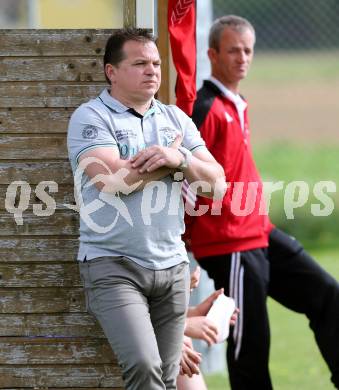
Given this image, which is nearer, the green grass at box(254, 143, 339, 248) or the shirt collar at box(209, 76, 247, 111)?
the shirt collar at box(209, 76, 247, 111)

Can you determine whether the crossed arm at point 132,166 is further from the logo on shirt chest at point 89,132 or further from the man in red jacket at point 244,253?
the man in red jacket at point 244,253

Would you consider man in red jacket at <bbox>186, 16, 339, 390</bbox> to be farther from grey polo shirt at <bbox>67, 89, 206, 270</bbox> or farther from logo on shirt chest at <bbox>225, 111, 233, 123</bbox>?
grey polo shirt at <bbox>67, 89, 206, 270</bbox>

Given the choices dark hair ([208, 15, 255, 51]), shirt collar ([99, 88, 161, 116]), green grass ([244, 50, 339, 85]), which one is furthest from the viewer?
green grass ([244, 50, 339, 85])

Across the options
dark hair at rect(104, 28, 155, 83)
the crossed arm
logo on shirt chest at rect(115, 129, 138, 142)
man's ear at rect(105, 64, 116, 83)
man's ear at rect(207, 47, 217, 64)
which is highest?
→ dark hair at rect(104, 28, 155, 83)

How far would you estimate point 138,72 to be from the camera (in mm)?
4652

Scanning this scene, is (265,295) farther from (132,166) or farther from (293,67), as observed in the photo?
(293,67)

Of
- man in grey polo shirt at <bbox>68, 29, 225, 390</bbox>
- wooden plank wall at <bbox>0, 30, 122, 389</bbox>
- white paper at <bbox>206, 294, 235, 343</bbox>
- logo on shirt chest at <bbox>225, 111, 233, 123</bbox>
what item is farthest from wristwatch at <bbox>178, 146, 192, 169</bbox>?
logo on shirt chest at <bbox>225, 111, 233, 123</bbox>

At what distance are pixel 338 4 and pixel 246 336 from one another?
380 inches

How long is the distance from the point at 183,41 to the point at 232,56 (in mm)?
1138

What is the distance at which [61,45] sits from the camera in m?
5.00

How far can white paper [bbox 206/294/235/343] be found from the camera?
5172mm

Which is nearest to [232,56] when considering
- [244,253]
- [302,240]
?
[244,253]

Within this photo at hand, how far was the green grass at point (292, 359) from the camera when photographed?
24.8 feet

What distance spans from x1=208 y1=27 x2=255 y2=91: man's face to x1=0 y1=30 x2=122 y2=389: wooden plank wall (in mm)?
1417
